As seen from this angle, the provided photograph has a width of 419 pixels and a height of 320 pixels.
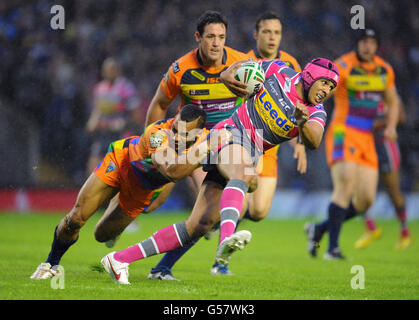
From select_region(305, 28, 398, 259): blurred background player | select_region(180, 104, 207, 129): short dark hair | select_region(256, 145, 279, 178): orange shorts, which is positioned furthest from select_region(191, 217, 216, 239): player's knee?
select_region(305, 28, 398, 259): blurred background player

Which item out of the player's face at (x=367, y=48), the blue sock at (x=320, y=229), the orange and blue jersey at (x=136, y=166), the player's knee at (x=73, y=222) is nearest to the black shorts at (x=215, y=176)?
the orange and blue jersey at (x=136, y=166)

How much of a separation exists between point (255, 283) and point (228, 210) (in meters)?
1.14

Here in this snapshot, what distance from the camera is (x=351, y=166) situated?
920 cm

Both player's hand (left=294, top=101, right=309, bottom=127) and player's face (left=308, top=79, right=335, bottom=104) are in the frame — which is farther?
player's face (left=308, top=79, right=335, bottom=104)

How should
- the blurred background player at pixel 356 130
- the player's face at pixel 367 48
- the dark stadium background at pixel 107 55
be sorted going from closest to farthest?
the blurred background player at pixel 356 130 < the player's face at pixel 367 48 < the dark stadium background at pixel 107 55

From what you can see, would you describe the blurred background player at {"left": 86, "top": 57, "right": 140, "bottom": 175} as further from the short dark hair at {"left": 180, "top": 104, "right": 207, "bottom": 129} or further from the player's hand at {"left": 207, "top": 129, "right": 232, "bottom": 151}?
the player's hand at {"left": 207, "top": 129, "right": 232, "bottom": 151}

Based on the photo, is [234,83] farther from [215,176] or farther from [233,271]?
[233,271]

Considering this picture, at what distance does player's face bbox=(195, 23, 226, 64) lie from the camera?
6.67 meters

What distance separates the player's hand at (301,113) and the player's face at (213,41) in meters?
1.84

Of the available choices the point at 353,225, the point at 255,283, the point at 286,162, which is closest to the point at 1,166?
the point at 286,162

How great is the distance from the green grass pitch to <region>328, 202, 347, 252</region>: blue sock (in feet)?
0.87

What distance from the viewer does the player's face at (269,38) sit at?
7539mm

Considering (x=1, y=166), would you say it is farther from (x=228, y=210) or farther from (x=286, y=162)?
(x=228, y=210)

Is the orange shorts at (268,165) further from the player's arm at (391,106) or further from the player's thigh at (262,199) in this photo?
the player's arm at (391,106)
